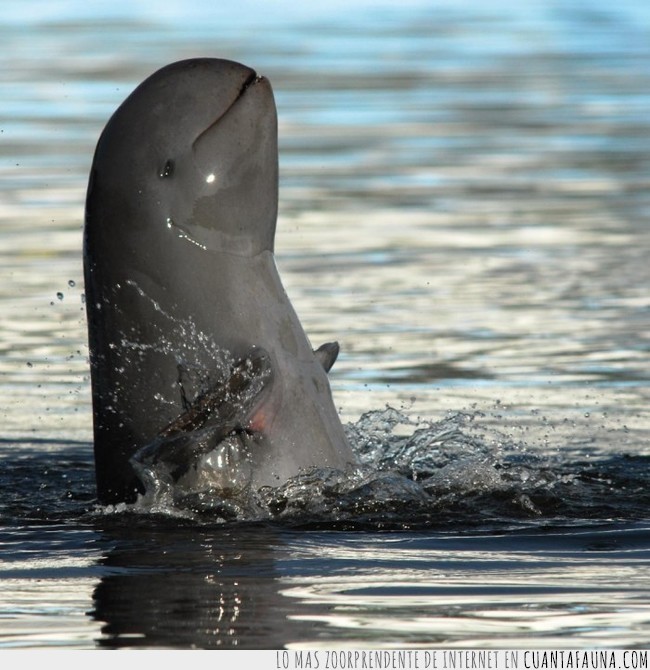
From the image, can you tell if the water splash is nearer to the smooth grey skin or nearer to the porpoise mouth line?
the smooth grey skin

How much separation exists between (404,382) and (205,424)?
13.3ft

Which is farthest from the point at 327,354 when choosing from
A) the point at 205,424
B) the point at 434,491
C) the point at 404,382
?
the point at 404,382

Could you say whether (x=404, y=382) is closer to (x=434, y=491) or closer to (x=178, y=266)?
(x=434, y=491)

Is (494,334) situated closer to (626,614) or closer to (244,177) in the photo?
(244,177)

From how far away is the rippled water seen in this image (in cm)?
713

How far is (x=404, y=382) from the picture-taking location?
40.6 ft

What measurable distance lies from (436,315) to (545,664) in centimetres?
781

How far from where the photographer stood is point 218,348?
877cm

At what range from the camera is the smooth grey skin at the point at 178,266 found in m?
8.77

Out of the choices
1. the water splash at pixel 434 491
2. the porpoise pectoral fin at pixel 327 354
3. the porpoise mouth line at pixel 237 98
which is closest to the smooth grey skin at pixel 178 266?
the porpoise mouth line at pixel 237 98

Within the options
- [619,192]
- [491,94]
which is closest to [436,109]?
[491,94]

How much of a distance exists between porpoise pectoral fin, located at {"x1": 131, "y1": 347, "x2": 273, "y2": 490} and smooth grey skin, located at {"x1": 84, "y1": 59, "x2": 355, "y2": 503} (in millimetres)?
93

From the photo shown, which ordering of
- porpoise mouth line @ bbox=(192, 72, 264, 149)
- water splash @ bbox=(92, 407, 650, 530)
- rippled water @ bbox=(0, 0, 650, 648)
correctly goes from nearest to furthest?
rippled water @ bbox=(0, 0, 650, 648), water splash @ bbox=(92, 407, 650, 530), porpoise mouth line @ bbox=(192, 72, 264, 149)

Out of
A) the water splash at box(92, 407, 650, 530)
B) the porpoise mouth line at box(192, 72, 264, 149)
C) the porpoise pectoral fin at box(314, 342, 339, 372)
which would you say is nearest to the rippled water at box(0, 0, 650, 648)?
the water splash at box(92, 407, 650, 530)
